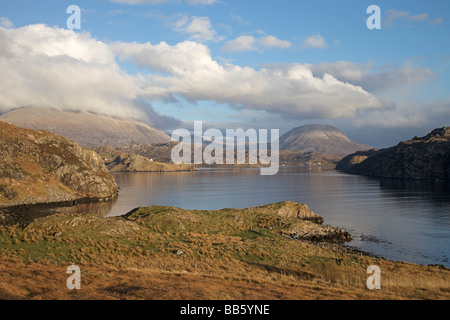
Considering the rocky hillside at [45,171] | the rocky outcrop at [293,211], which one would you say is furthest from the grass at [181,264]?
the rocky hillside at [45,171]

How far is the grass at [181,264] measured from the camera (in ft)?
83.3

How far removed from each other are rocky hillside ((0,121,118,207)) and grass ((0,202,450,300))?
6593 cm

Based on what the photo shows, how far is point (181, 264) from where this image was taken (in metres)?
37.6

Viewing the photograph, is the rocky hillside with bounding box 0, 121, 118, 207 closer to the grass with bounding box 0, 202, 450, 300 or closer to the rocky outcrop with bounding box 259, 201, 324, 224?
the grass with bounding box 0, 202, 450, 300

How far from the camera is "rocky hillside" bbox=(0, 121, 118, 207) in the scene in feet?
347

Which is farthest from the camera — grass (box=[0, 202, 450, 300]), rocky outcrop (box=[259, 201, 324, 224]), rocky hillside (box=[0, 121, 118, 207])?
rocky hillside (box=[0, 121, 118, 207])

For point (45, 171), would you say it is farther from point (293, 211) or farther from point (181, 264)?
point (181, 264)

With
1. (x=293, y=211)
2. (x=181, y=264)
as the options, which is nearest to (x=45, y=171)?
(x=293, y=211)

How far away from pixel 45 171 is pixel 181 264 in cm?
10550

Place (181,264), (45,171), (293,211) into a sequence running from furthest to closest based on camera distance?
(45,171)
(293,211)
(181,264)

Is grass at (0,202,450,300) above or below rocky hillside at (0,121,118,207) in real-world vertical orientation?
below

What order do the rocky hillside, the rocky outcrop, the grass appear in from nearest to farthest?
the grass
the rocky outcrop
the rocky hillside

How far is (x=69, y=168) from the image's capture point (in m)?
130

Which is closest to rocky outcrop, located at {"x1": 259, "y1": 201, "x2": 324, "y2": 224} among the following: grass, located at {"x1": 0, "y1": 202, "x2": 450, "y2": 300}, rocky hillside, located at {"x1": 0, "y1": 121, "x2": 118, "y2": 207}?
grass, located at {"x1": 0, "y1": 202, "x2": 450, "y2": 300}
